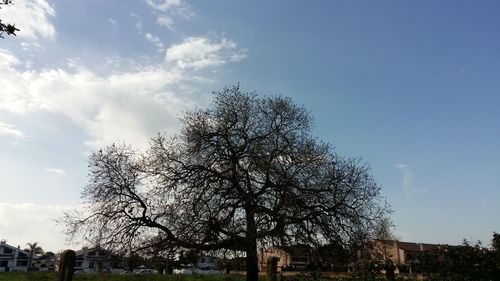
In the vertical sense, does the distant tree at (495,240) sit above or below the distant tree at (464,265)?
above

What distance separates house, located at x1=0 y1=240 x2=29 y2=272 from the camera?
105 metres

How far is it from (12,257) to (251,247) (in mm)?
105883

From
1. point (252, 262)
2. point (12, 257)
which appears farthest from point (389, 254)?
point (12, 257)

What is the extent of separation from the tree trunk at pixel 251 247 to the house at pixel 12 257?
3947 inches

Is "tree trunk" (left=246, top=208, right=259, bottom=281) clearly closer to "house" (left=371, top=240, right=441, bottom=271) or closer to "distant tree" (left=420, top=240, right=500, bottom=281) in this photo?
"house" (left=371, top=240, right=441, bottom=271)

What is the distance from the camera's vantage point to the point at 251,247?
2286 cm

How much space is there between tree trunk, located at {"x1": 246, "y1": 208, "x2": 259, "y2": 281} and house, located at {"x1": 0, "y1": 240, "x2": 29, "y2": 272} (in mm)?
100250

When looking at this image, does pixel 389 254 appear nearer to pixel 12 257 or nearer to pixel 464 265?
pixel 464 265

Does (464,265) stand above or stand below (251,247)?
below

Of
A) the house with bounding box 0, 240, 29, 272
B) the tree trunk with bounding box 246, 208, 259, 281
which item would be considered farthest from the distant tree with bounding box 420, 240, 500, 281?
the house with bounding box 0, 240, 29, 272

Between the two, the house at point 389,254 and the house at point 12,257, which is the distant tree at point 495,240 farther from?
the house at point 12,257

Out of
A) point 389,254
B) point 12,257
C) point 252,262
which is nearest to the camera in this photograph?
point 389,254

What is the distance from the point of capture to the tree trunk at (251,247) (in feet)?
72.9

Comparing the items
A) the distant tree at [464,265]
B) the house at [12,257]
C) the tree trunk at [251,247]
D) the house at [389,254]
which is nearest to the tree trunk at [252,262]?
the tree trunk at [251,247]
